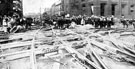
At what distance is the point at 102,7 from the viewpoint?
37.6 meters

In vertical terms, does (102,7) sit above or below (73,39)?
above

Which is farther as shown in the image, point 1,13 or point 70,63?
point 1,13

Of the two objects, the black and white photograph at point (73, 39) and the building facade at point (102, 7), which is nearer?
the black and white photograph at point (73, 39)

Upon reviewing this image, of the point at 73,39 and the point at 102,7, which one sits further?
the point at 102,7

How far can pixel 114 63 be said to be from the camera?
5.75m

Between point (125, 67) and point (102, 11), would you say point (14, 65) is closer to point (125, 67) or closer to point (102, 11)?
point (125, 67)

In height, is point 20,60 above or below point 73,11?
below

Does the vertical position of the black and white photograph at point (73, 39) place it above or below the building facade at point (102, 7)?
below

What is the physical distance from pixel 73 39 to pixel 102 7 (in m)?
29.3

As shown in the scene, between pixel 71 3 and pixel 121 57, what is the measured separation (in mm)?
35289

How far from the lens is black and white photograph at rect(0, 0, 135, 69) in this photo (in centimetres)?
578

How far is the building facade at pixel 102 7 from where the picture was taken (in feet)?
118

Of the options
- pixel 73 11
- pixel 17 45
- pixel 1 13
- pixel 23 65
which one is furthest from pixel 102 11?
pixel 23 65

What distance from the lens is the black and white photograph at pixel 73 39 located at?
578cm
